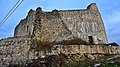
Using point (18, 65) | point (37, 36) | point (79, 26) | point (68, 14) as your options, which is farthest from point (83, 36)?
point (18, 65)

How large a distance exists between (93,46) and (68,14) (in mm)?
5657

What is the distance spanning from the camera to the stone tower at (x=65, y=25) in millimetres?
26719

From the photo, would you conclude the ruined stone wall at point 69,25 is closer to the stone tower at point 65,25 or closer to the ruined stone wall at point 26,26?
the stone tower at point 65,25

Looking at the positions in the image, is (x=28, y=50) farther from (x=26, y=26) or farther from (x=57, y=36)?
(x=26, y=26)

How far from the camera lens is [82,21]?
28.4 metres

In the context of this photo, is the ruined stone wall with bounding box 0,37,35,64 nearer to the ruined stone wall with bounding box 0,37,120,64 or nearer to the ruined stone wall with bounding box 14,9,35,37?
the ruined stone wall with bounding box 0,37,120,64

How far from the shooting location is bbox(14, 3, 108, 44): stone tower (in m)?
26.7

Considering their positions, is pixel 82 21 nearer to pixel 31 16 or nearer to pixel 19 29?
pixel 31 16

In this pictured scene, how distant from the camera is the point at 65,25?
27672 mm

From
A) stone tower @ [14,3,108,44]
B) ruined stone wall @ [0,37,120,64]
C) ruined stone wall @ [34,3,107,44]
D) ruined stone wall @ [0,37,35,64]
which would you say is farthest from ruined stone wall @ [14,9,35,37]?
ruined stone wall @ [0,37,120,64]

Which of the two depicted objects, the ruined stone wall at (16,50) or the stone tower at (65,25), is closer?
the ruined stone wall at (16,50)

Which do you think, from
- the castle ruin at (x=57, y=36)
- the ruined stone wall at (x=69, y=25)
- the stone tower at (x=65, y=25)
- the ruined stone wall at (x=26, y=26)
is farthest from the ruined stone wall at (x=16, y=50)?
the ruined stone wall at (x=26, y=26)

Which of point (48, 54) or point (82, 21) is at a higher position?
point (82, 21)

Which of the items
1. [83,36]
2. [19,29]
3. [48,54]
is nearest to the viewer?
[48,54]
